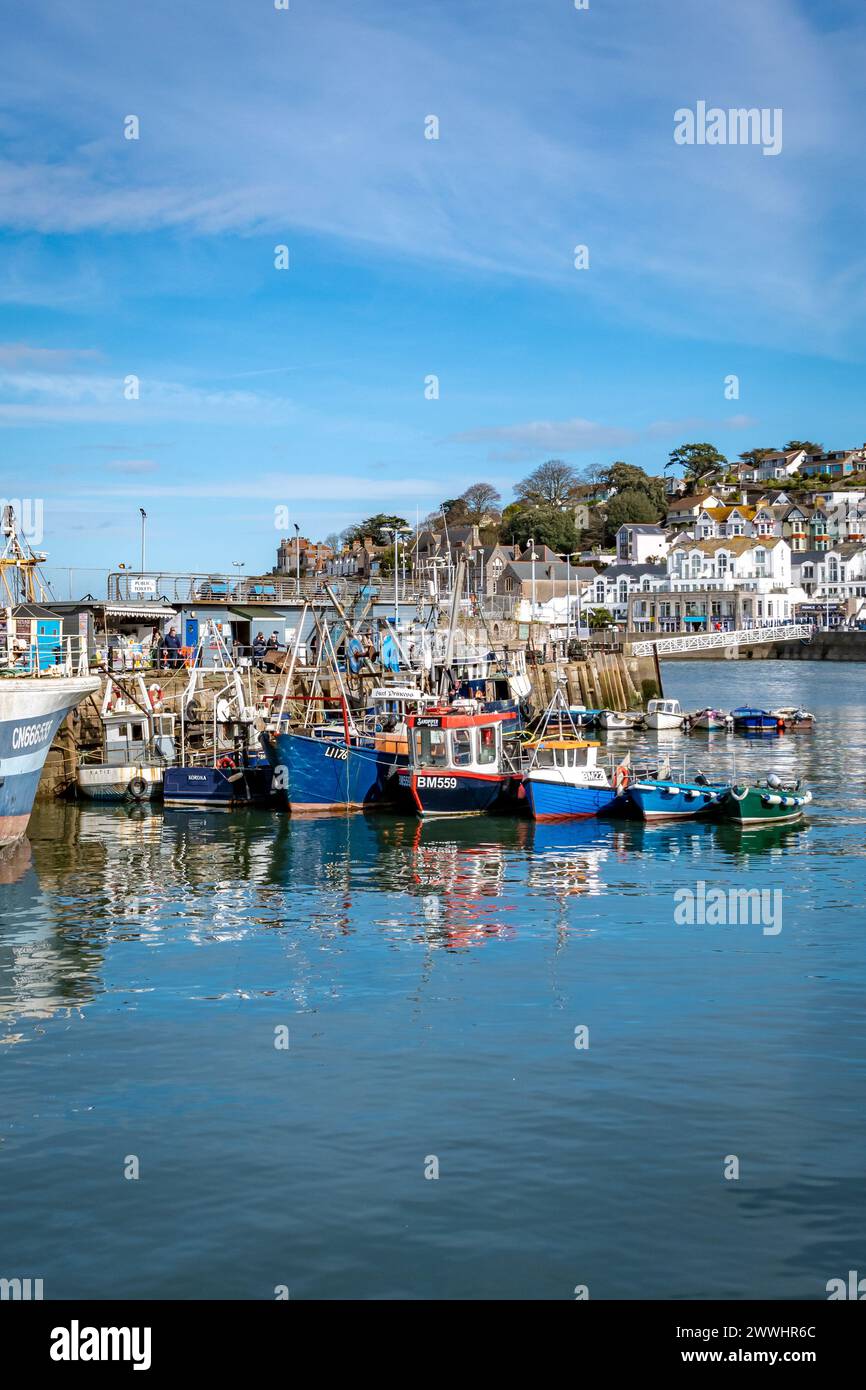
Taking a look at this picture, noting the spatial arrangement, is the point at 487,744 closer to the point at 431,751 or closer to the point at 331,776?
the point at 431,751

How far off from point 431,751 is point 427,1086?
80.2 feet

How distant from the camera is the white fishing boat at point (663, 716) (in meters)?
70.4

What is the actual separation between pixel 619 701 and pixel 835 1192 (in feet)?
230

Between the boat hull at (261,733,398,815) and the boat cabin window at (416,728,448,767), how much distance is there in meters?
1.35

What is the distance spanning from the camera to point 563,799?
129 feet

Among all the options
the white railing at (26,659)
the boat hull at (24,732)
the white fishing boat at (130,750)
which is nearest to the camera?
the boat hull at (24,732)

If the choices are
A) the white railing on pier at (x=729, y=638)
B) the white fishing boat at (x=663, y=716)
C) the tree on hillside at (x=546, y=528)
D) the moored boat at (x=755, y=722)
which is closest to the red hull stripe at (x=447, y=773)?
the white fishing boat at (x=663, y=716)

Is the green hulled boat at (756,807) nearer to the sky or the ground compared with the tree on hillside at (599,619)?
nearer to the ground

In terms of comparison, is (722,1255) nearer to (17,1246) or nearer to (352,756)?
(17,1246)

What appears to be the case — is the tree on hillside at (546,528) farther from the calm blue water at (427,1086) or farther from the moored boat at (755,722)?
the calm blue water at (427,1086)

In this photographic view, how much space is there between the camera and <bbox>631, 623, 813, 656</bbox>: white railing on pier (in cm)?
14662

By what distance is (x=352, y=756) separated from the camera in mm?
42000

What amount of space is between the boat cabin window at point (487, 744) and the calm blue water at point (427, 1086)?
31.1 ft

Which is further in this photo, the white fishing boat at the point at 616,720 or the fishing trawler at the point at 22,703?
the white fishing boat at the point at 616,720
